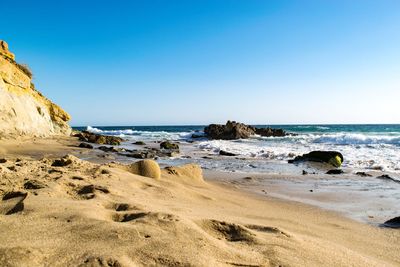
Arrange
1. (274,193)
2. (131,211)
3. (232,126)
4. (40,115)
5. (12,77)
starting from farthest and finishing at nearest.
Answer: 1. (232,126)
2. (40,115)
3. (12,77)
4. (274,193)
5. (131,211)

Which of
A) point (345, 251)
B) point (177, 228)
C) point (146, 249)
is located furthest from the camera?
point (345, 251)

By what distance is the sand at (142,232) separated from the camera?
83.2 inches

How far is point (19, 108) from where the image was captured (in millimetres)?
16391

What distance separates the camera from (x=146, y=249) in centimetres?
221

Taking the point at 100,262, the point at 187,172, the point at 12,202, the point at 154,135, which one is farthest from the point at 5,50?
the point at 154,135

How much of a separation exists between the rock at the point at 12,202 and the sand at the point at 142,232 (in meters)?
0.01

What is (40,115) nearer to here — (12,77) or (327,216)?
(12,77)

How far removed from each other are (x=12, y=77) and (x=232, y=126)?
24841 mm

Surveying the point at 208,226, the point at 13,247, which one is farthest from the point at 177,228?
the point at 13,247

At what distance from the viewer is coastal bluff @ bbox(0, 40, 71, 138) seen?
49.6ft

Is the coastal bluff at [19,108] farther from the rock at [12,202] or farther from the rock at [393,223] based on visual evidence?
the rock at [393,223]

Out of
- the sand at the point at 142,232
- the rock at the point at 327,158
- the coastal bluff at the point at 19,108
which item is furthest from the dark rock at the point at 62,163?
the coastal bluff at the point at 19,108

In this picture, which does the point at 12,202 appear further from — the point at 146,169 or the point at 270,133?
the point at 270,133

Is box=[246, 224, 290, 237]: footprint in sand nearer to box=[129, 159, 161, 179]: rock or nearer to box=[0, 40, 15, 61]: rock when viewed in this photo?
box=[129, 159, 161, 179]: rock
